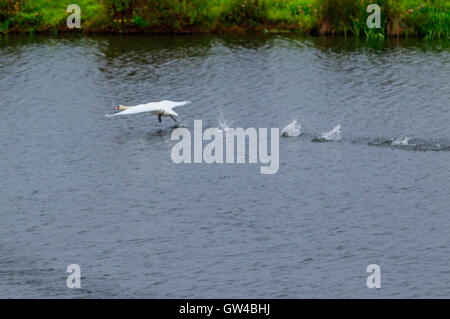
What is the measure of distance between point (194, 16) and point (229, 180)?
32.0 metres

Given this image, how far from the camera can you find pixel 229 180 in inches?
1577

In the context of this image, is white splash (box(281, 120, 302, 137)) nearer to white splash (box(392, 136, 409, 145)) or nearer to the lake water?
the lake water

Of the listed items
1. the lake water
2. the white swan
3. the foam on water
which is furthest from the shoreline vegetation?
the white swan

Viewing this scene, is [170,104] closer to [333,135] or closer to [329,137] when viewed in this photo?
[329,137]

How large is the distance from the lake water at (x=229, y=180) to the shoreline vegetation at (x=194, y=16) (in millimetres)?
5228

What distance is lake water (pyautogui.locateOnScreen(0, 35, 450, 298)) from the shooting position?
104ft

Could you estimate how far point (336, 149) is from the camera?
4325 centimetres

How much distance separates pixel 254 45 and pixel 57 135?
69.7 feet

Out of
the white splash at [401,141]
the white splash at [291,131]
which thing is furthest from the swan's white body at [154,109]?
the white splash at [401,141]

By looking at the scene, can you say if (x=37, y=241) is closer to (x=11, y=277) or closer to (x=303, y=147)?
(x=11, y=277)

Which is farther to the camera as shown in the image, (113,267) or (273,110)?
(273,110)

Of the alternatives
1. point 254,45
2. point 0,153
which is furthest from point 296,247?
point 254,45

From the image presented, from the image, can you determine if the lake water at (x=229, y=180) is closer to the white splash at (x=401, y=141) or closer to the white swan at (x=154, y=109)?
the white splash at (x=401, y=141)
